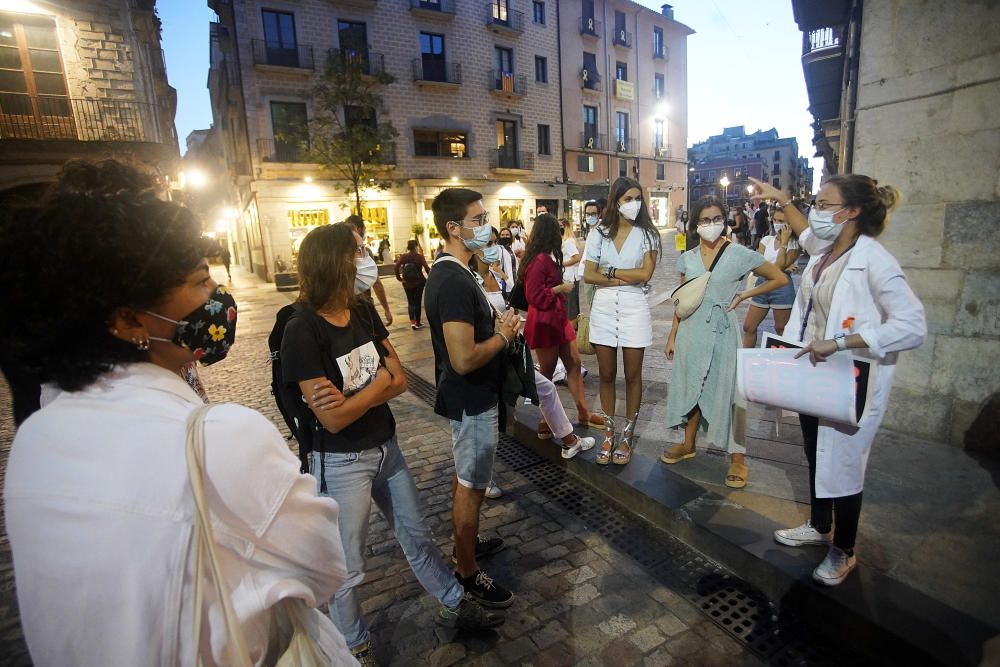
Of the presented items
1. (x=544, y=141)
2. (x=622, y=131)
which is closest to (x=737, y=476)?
(x=544, y=141)

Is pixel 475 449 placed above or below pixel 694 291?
below

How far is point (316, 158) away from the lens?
20312 mm

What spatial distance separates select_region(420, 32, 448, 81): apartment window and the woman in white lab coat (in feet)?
85.0

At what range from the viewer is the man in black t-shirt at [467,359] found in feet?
7.89

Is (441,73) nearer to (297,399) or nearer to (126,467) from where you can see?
(297,399)

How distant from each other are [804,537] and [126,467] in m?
3.13

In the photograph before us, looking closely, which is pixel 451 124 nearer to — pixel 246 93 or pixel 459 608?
pixel 246 93

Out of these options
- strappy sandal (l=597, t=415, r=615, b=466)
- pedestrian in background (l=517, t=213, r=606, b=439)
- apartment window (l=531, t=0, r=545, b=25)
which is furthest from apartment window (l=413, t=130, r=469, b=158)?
strappy sandal (l=597, t=415, r=615, b=466)

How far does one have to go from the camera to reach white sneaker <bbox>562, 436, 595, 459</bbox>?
4.12 m

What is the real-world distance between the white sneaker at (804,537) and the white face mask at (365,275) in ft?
9.18

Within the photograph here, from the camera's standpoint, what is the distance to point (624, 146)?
36.2 metres

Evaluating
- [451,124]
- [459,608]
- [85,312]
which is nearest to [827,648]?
[459,608]

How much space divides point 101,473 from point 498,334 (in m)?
1.83

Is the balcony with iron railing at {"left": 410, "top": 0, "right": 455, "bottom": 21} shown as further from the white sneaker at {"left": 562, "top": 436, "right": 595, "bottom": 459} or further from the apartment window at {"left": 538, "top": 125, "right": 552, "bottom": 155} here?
the white sneaker at {"left": 562, "top": 436, "right": 595, "bottom": 459}
